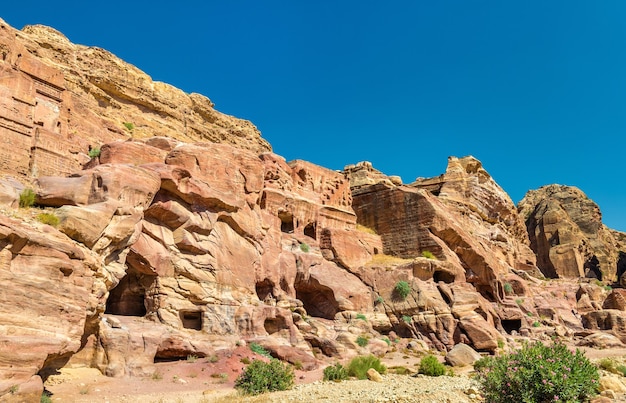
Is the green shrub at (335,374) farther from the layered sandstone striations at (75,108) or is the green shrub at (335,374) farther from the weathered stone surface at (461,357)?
the layered sandstone striations at (75,108)

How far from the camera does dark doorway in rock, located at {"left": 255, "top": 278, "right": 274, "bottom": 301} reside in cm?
2592

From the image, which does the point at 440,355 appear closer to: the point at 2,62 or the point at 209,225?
the point at 209,225

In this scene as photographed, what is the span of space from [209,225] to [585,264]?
70.6m

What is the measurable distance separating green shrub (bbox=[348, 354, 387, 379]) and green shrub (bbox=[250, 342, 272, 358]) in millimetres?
3453

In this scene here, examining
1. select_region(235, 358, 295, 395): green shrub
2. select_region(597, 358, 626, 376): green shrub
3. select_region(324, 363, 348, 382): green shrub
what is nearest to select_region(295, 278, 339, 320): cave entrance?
select_region(324, 363, 348, 382): green shrub

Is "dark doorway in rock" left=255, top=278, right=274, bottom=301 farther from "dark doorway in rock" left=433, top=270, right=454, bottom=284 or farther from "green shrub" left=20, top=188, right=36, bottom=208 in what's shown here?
"dark doorway in rock" left=433, top=270, right=454, bottom=284

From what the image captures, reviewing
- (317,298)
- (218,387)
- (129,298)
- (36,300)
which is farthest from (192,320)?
(36,300)

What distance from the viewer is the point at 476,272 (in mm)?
39500

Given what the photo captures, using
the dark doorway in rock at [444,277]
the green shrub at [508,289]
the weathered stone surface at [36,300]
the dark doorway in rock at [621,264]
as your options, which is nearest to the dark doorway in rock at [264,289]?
the weathered stone surface at [36,300]

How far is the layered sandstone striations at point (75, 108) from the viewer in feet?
78.6

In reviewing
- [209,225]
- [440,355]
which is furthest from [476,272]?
[209,225]

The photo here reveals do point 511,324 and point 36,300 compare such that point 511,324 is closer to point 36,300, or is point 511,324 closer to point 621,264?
point 36,300

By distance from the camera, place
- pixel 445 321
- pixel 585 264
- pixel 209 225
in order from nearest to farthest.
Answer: pixel 209 225 → pixel 445 321 → pixel 585 264

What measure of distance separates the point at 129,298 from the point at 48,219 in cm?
835
